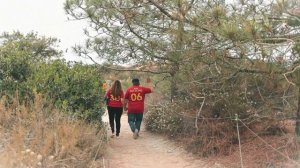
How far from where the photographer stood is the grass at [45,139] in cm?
713

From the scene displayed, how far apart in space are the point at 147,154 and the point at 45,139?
3219 millimetres

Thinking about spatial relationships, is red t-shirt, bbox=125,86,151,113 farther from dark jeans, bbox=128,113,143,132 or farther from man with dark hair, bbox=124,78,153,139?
dark jeans, bbox=128,113,143,132

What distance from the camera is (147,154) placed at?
35.2ft

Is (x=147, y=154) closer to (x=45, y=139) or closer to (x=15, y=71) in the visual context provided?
(x=45, y=139)

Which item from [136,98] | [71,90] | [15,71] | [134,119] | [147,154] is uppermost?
[15,71]

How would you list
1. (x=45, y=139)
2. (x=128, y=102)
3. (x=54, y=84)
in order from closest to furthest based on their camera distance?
(x=45, y=139) < (x=54, y=84) < (x=128, y=102)

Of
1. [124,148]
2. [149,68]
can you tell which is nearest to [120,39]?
[149,68]

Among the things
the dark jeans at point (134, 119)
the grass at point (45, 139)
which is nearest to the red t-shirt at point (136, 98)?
the dark jeans at point (134, 119)

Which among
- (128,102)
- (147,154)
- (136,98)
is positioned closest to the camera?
(147,154)

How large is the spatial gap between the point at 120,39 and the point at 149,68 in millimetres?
1233

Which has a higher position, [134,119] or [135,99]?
[135,99]

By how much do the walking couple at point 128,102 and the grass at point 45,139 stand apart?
2.04 meters

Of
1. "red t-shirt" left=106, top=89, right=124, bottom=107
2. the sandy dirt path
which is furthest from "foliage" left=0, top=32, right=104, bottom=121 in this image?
the sandy dirt path

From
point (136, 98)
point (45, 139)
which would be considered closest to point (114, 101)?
point (136, 98)
